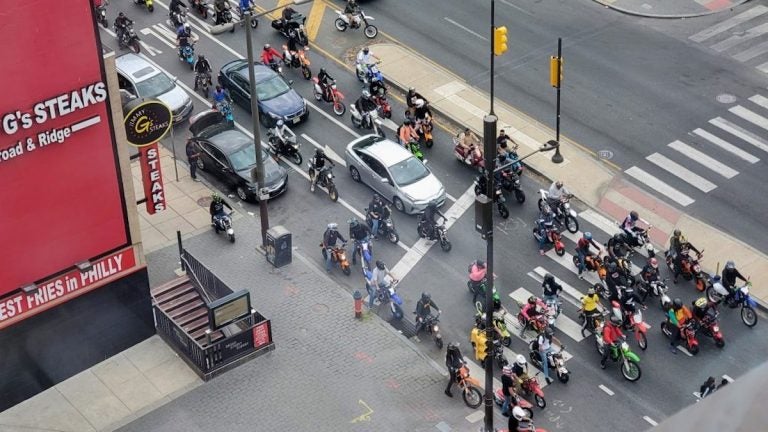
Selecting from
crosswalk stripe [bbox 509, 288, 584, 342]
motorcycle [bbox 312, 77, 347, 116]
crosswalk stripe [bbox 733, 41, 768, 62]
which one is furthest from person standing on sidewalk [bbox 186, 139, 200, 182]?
crosswalk stripe [bbox 733, 41, 768, 62]

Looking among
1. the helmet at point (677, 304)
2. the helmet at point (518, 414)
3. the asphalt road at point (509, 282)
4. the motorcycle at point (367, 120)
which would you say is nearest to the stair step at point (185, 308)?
the asphalt road at point (509, 282)

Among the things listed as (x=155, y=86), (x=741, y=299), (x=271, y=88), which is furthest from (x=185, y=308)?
(x=741, y=299)

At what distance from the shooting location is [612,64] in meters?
41.9

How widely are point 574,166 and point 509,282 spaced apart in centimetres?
681

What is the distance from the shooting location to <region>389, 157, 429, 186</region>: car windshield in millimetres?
34750

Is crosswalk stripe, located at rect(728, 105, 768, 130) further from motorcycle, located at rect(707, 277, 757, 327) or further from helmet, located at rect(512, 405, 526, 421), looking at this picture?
helmet, located at rect(512, 405, 526, 421)

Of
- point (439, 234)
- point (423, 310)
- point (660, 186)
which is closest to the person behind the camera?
point (423, 310)

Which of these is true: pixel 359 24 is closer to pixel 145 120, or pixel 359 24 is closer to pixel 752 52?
pixel 752 52

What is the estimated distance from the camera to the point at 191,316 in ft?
96.3

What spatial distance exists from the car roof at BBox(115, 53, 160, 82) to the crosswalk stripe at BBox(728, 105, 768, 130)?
69.7 feet

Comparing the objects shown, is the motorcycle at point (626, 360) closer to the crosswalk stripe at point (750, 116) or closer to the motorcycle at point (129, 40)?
the crosswalk stripe at point (750, 116)

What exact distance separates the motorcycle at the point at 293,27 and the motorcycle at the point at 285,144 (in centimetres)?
671

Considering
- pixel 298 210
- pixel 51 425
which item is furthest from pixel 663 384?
pixel 51 425

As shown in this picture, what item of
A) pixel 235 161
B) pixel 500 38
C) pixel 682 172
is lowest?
pixel 682 172
